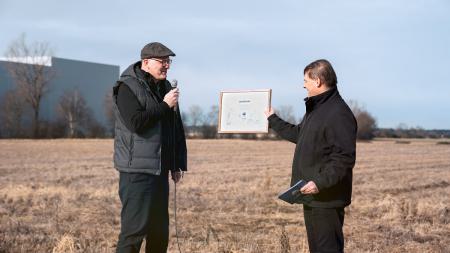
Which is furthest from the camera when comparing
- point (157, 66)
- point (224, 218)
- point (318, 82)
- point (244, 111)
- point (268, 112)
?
point (224, 218)

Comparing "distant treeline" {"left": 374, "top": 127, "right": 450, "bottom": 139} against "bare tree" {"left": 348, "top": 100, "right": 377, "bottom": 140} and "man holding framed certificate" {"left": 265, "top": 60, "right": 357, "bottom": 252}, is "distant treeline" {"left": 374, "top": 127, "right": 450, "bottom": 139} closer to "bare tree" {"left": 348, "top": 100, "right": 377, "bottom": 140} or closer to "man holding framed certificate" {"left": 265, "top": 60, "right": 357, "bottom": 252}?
"bare tree" {"left": 348, "top": 100, "right": 377, "bottom": 140}

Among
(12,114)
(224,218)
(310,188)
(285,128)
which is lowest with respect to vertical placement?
(224,218)

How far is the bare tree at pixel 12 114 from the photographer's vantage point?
188ft

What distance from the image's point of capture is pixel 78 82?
66625mm

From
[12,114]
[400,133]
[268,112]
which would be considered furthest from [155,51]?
[400,133]

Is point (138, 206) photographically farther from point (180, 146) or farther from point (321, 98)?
point (321, 98)

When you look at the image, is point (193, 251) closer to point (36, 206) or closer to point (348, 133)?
point (348, 133)

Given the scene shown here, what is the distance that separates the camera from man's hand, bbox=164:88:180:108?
4430 millimetres

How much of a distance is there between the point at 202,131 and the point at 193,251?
2044 inches

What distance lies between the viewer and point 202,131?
5825 centimetres

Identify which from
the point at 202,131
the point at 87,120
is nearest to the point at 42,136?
the point at 87,120

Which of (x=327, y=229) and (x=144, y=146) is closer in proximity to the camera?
(x=327, y=229)

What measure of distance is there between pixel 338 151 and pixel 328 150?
0.09m

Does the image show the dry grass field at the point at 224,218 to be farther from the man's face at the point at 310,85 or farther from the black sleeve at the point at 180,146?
the man's face at the point at 310,85
